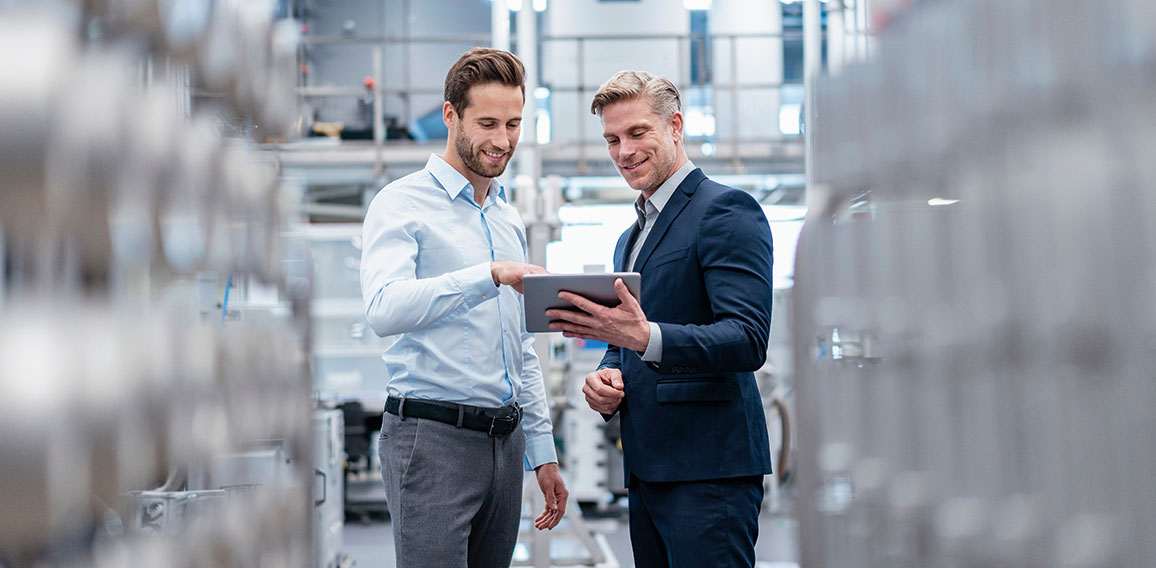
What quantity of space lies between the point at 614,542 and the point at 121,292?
19.2 feet

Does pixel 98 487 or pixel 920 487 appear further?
pixel 920 487

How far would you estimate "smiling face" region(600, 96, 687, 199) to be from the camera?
6.21ft

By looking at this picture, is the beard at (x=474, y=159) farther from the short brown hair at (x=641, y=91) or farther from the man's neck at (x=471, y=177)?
the short brown hair at (x=641, y=91)

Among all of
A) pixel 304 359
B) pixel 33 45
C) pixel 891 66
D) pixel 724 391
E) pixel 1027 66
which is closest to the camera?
pixel 33 45

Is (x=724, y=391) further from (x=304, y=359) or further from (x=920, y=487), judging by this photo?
(x=304, y=359)

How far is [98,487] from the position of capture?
413mm

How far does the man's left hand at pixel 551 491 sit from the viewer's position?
203 centimetres

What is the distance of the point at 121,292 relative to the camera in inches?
17.5

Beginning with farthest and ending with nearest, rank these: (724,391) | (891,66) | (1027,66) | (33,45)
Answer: (724,391), (891,66), (1027,66), (33,45)

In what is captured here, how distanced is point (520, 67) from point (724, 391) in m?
0.81

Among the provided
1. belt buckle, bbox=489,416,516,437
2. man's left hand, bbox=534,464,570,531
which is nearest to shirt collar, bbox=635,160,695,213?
belt buckle, bbox=489,416,516,437

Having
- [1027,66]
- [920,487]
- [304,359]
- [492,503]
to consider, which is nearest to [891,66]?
[1027,66]

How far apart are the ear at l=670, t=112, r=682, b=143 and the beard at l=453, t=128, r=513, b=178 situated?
37 centimetres

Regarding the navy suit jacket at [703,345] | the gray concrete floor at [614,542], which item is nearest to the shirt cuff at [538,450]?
the navy suit jacket at [703,345]
